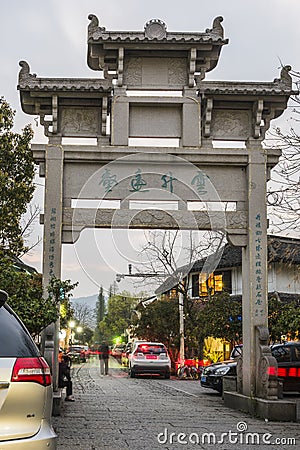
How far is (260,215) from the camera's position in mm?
13312

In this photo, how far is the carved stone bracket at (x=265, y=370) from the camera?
12195mm

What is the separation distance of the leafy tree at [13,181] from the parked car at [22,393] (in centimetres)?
1567

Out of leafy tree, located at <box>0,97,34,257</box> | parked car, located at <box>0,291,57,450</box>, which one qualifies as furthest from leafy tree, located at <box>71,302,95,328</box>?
parked car, located at <box>0,291,57,450</box>

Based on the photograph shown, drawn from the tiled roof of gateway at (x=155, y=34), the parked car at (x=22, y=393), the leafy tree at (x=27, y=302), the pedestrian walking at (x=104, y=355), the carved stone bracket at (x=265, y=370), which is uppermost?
the tiled roof of gateway at (x=155, y=34)

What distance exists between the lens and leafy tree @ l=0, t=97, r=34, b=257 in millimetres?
19891

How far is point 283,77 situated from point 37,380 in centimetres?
1072

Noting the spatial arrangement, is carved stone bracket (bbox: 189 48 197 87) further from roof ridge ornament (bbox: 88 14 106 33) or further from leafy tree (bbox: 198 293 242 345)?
leafy tree (bbox: 198 293 242 345)

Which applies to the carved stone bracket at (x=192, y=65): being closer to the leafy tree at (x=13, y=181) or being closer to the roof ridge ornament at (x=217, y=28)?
the roof ridge ornament at (x=217, y=28)

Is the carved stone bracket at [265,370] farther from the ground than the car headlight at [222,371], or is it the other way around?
the carved stone bracket at [265,370]

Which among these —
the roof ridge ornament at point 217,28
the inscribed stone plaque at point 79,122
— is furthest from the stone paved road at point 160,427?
the roof ridge ornament at point 217,28

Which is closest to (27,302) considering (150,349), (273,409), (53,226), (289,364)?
(53,226)

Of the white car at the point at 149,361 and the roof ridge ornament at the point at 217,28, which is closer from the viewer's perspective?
the roof ridge ornament at the point at 217,28

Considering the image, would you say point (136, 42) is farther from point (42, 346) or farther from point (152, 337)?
point (152, 337)

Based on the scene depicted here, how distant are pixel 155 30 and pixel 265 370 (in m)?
6.74
